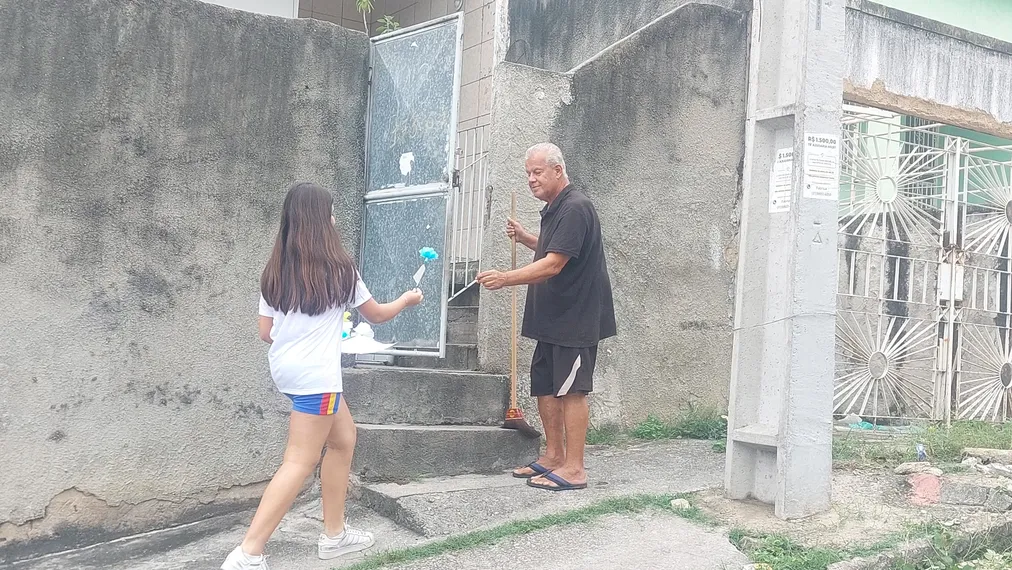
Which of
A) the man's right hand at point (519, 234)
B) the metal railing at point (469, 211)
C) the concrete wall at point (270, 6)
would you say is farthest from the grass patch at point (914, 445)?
the concrete wall at point (270, 6)

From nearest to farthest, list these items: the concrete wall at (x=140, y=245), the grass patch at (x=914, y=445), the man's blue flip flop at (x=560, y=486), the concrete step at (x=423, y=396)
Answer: the concrete wall at (x=140, y=245), the man's blue flip flop at (x=560, y=486), the concrete step at (x=423, y=396), the grass patch at (x=914, y=445)

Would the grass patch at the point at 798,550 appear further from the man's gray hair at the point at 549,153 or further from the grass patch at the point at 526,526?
the man's gray hair at the point at 549,153

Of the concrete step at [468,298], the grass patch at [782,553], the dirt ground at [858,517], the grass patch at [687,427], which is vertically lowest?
the grass patch at [782,553]

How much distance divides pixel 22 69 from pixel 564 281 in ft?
9.80

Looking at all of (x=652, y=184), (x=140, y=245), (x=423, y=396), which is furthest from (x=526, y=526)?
(x=652, y=184)

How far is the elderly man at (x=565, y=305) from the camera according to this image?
4.70 metres

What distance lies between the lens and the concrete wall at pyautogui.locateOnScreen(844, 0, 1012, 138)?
779 centimetres

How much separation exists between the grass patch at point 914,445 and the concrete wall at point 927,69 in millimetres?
3050

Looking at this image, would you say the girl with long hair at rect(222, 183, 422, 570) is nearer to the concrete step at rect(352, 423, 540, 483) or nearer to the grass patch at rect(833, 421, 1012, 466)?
the concrete step at rect(352, 423, 540, 483)

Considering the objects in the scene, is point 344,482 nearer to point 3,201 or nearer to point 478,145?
point 3,201

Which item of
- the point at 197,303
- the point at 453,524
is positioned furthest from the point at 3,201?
the point at 453,524

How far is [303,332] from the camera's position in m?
3.79

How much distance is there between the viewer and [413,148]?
5492mm

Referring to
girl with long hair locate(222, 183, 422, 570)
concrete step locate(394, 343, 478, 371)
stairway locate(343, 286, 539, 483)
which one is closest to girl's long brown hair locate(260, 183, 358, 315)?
girl with long hair locate(222, 183, 422, 570)
